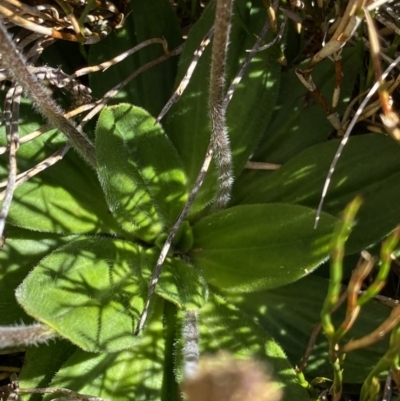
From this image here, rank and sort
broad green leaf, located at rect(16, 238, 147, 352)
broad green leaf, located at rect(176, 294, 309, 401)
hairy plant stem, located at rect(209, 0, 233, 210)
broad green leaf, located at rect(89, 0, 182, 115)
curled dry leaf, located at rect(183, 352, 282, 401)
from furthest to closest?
broad green leaf, located at rect(89, 0, 182, 115)
broad green leaf, located at rect(176, 294, 309, 401)
broad green leaf, located at rect(16, 238, 147, 352)
hairy plant stem, located at rect(209, 0, 233, 210)
curled dry leaf, located at rect(183, 352, 282, 401)

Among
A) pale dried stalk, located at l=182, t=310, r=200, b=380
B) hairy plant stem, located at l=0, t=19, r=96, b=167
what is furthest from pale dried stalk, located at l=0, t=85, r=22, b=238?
pale dried stalk, located at l=182, t=310, r=200, b=380

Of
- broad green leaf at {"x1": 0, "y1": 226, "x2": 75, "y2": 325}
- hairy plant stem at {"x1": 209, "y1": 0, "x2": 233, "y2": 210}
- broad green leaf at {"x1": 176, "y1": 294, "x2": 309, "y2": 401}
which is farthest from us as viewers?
broad green leaf at {"x1": 0, "y1": 226, "x2": 75, "y2": 325}

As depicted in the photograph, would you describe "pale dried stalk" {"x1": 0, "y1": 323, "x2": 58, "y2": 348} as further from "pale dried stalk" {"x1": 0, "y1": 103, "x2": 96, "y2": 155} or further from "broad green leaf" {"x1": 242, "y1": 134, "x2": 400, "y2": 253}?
"broad green leaf" {"x1": 242, "y1": 134, "x2": 400, "y2": 253}

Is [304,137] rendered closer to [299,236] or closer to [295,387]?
[299,236]

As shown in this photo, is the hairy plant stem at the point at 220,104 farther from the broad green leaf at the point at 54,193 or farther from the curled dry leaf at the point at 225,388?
the curled dry leaf at the point at 225,388

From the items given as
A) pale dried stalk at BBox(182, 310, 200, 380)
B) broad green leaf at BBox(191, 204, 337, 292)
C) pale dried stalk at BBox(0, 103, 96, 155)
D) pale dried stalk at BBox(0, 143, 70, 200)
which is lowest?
pale dried stalk at BBox(182, 310, 200, 380)

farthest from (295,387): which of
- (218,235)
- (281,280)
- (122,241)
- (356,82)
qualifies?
(356,82)
